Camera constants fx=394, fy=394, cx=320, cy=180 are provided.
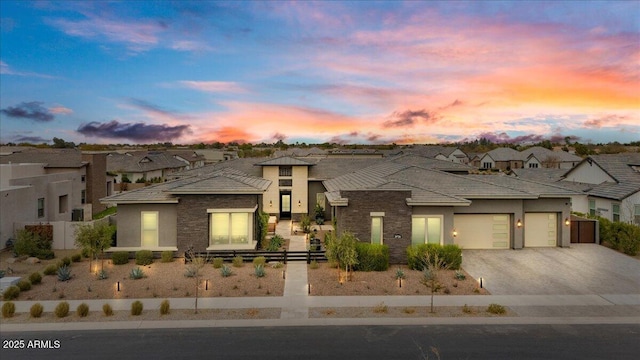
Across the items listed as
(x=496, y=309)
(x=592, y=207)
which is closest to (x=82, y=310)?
(x=496, y=309)

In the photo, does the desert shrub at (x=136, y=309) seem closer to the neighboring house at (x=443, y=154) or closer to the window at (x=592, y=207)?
the window at (x=592, y=207)

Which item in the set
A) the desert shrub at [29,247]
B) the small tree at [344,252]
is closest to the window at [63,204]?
the desert shrub at [29,247]

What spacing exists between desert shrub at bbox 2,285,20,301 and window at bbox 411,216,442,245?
19.2 m

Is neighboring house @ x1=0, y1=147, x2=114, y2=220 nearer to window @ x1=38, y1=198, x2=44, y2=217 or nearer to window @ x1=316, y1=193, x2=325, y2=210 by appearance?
window @ x1=38, y1=198, x2=44, y2=217

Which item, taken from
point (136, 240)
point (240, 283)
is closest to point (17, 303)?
point (136, 240)

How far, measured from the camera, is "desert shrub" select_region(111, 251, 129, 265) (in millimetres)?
21919

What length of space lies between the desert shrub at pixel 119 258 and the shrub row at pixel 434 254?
51.6 feet

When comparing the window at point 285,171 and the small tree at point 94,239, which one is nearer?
the small tree at point 94,239

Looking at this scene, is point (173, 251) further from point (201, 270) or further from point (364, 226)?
point (364, 226)

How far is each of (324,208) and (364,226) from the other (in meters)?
14.1

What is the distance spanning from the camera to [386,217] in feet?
72.6

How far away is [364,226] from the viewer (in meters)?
22.2

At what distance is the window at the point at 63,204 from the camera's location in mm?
34237

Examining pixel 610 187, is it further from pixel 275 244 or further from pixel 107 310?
pixel 107 310
